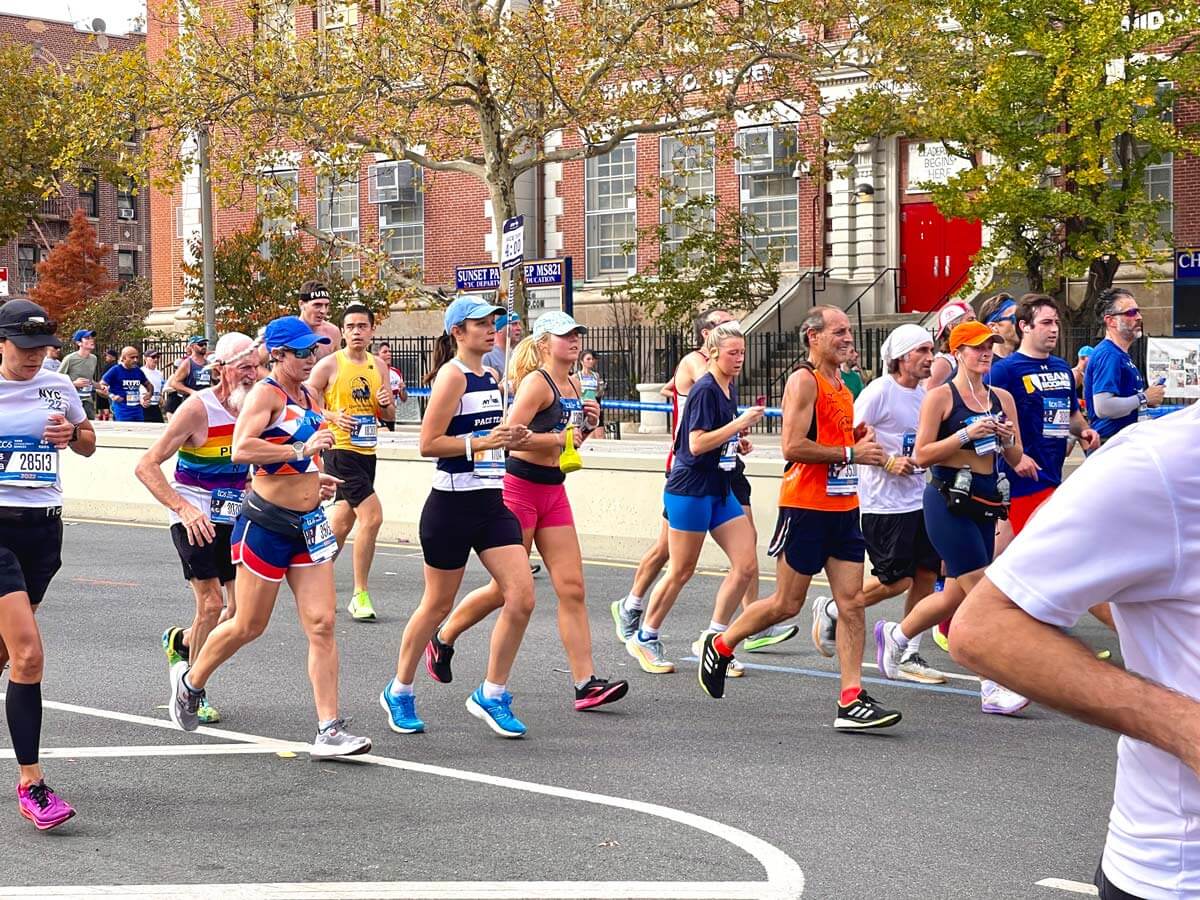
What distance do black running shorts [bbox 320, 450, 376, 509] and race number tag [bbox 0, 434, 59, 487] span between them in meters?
5.11

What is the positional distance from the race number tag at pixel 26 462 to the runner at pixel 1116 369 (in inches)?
269

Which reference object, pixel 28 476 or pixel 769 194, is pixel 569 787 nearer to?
pixel 28 476

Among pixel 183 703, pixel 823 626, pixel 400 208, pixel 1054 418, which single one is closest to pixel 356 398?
pixel 823 626

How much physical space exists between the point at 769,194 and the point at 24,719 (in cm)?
2979

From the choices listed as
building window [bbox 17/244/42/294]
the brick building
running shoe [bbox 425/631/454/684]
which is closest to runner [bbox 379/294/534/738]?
running shoe [bbox 425/631/454/684]

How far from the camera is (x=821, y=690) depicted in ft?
29.4

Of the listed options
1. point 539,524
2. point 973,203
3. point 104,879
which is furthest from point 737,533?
point 973,203

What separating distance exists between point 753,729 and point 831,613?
184 centimetres

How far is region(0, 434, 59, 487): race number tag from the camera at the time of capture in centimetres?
655

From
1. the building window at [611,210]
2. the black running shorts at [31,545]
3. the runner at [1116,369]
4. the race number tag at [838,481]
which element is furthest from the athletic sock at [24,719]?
the building window at [611,210]

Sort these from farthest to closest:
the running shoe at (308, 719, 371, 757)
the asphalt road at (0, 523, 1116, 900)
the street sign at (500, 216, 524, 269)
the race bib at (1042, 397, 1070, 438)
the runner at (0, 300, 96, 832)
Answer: the street sign at (500, 216, 524, 269) < the race bib at (1042, 397, 1070, 438) < the running shoe at (308, 719, 371, 757) < the runner at (0, 300, 96, 832) < the asphalt road at (0, 523, 1116, 900)

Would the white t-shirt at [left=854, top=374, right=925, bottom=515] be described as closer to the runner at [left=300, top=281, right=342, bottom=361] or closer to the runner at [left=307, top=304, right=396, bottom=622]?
the runner at [left=307, top=304, right=396, bottom=622]

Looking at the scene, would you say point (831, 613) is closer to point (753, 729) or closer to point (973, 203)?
point (753, 729)

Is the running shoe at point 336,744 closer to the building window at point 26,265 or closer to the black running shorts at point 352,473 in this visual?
the black running shorts at point 352,473
